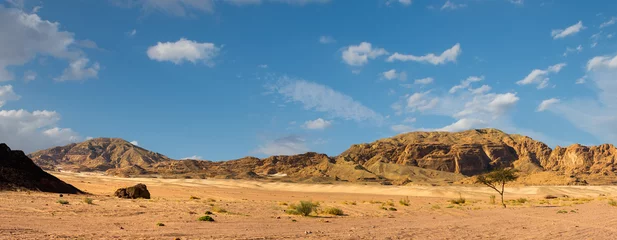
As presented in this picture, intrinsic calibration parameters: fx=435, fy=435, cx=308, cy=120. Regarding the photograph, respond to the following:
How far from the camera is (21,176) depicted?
34.9 m

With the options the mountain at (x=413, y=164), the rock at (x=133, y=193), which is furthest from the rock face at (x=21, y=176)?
the mountain at (x=413, y=164)

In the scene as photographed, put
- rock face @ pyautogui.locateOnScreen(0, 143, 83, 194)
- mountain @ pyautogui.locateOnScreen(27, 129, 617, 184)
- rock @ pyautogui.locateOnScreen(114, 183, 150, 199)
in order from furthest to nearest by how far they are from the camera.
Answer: mountain @ pyautogui.locateOnScreen(27, 129, 617, 184), rock @ pyautogui.locateOnScreen(114, 183, 150, 199), rock face @ pyautogui.locateOnScreen(0, 143, 83, 194)

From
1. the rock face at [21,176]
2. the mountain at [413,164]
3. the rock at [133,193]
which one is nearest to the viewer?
the rock face at [21,176]

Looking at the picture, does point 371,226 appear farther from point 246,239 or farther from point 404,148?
point 404,148

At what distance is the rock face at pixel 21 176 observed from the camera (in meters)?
33.1

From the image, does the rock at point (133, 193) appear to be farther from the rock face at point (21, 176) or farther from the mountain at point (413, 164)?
the mountain at point (413, 164)

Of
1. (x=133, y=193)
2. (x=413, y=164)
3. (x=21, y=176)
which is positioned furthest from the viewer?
(x=413, y=164)

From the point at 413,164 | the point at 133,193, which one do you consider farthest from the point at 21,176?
the point at 413,164

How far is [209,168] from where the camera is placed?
18325 centimetres

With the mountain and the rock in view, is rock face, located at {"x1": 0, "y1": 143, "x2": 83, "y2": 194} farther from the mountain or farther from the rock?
the mountain

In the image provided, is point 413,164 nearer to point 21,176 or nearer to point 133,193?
Result: point 133,193

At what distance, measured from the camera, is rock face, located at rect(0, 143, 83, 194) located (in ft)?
108

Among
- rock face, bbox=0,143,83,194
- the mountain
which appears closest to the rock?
rock face, bbox=0,143,83,194

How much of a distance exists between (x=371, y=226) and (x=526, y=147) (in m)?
203
